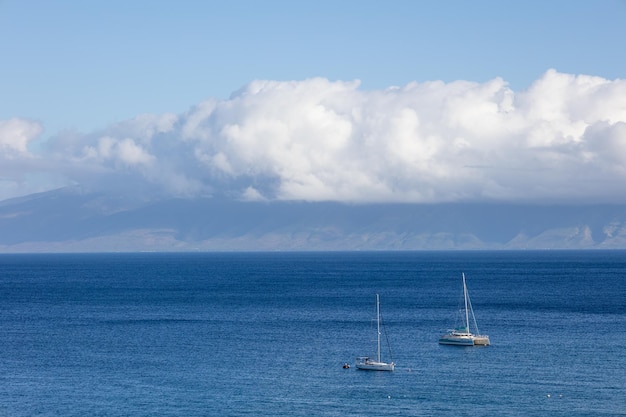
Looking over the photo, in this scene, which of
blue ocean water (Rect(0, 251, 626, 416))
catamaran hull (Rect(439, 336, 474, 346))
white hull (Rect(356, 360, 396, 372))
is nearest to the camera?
blue ocean water (Rect(0, 251, 626, 416))

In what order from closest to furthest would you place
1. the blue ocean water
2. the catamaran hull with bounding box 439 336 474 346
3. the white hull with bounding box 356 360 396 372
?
the blue ocean water, the white hull with bounding box 356 360 396 372, the catamaran hull with bounding box 439 336 474 346

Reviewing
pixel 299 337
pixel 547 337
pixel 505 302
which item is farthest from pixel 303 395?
pixel 505 302

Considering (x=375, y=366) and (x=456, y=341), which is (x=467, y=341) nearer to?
(x=456, y=341)

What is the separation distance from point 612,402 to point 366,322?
200 ft

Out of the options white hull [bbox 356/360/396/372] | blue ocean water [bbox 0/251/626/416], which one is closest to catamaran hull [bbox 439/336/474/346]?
blue ocean water [bbox 0/251/626/416]

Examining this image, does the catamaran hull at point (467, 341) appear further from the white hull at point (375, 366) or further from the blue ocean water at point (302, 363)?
the white hull at point (375, 366)

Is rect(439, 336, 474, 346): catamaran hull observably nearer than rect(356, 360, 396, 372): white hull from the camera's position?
No

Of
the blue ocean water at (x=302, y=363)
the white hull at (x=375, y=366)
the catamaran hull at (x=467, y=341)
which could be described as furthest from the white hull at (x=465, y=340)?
the white hull at (x=375, y=366)

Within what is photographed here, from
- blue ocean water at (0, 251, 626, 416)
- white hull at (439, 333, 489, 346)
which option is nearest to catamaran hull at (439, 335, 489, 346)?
white hull at (439, 333, 489, 346)

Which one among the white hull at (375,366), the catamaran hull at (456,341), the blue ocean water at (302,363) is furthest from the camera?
the catamaran hull at (456,341)

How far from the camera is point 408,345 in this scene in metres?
115

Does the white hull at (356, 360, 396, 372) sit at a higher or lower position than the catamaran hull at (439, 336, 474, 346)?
lower

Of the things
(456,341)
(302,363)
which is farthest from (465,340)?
(302,363)

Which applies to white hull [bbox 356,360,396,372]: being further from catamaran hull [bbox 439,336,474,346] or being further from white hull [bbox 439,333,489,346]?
white hull [bbox 439,333,489,346]
